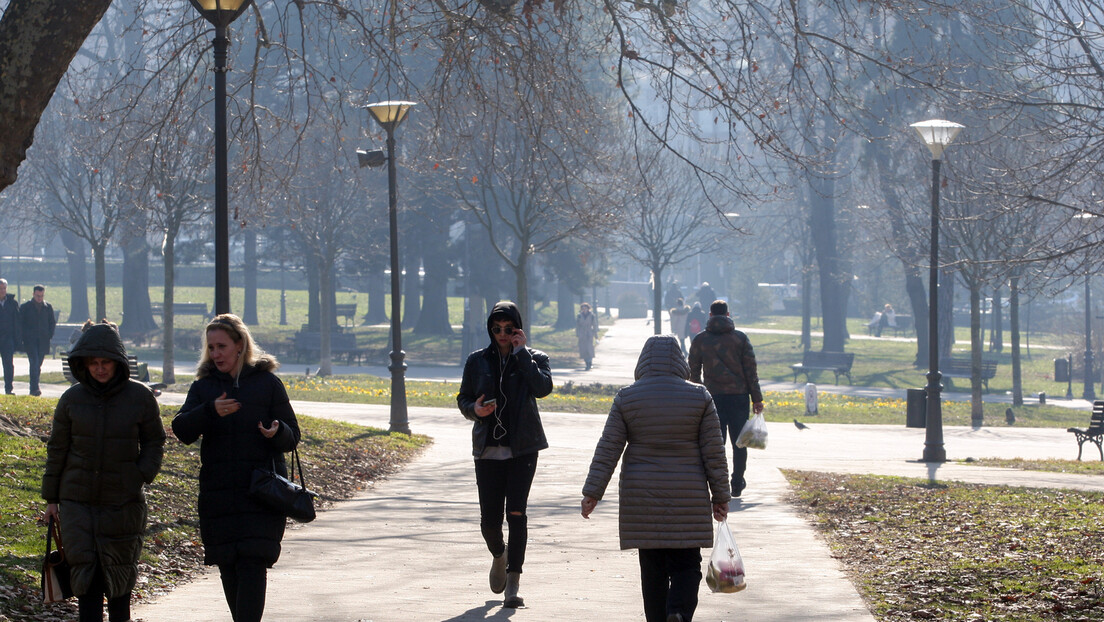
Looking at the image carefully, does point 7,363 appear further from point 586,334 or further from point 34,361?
point 586,334

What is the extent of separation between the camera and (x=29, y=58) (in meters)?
7.21

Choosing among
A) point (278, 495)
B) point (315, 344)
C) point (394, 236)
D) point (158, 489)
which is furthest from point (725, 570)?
point (315, 344)

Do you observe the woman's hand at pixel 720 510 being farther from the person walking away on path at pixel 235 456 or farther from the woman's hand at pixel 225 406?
the woman's hand at pixel 225 406

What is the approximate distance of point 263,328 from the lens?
43.3 metres

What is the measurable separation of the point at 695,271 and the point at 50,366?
62951 millimetres

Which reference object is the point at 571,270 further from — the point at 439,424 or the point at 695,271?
the point at 695,271

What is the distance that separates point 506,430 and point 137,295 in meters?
37.1

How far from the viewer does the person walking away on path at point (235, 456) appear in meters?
4.95

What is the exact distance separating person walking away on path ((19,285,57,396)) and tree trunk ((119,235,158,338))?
22.0 m

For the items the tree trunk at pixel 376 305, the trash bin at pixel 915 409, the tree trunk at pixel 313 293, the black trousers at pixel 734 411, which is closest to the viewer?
the black trousers at pixel 734 411

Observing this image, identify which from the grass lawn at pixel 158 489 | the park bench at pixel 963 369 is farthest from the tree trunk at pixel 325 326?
the park bench at pixel 963 369

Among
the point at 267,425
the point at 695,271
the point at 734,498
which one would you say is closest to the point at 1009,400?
the point at 734,498

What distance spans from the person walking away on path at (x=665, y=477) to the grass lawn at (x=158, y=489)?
294 centimetres

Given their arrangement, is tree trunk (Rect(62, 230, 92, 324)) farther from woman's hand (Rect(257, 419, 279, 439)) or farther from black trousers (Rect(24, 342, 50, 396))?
woman's hand (Rect(257, 419, 279, 439))
